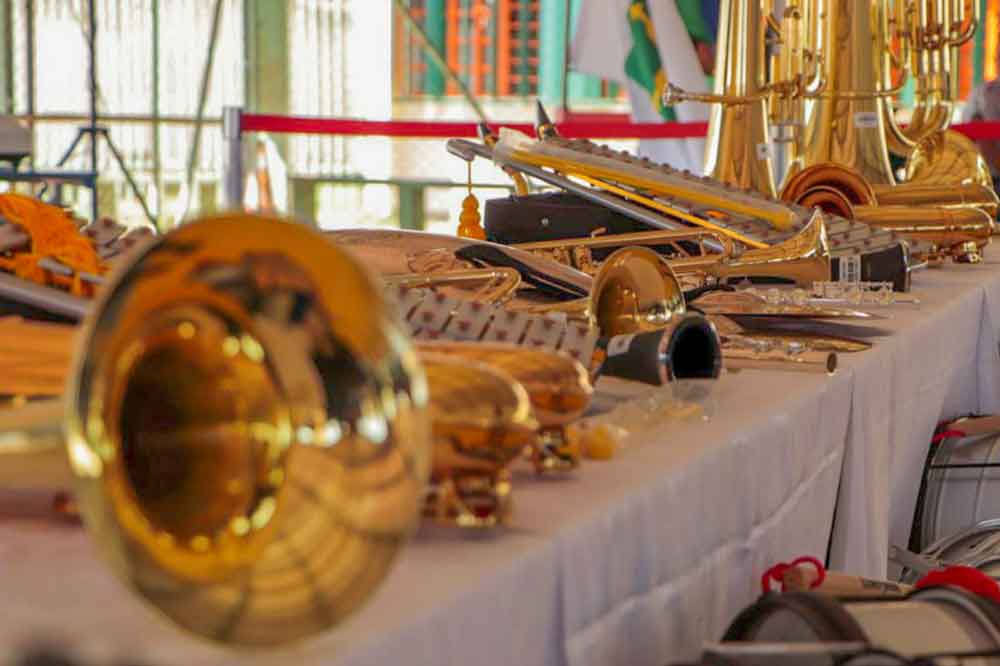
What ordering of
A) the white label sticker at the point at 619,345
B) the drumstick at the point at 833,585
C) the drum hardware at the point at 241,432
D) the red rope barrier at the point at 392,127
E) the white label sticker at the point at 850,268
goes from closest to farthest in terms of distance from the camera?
the drum hardware at the point at 241,432 < the drumstick at the point at 833,585 < the white label sticker at the point at 619,345 < the white label sticker at the point at 850,268 < the red rope barrier at the point at 392,127

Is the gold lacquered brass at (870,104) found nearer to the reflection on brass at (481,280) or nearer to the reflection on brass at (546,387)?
the reflection on brass at (481,280)

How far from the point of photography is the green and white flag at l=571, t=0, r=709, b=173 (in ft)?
16.2

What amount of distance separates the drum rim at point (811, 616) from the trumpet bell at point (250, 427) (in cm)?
31

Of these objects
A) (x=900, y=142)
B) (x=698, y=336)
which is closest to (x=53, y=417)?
(x=698, y=336)

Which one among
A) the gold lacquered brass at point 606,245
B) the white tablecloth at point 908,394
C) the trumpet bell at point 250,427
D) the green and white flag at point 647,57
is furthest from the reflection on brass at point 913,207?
the green and white flag at point 647,57

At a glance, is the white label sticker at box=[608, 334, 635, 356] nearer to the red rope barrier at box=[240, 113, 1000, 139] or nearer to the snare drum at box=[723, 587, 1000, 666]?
the snare drum at box=[723, 587, 1000, 666]

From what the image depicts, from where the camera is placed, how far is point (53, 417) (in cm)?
52

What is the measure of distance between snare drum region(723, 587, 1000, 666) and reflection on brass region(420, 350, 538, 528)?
19 cm

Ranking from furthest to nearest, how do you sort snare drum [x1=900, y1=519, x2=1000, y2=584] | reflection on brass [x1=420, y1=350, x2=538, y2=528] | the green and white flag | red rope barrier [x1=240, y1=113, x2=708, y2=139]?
1. the green and white flag
2. red rope barrier [x1=240, y1=113, x2=708, y2=139]
3. snare drum [x1=900, y1=519, x2=1000, y2=584]
4. reflection on brass [x1=420, y1=350, x2=538, y2=528]

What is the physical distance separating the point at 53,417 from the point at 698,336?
0.61 metres

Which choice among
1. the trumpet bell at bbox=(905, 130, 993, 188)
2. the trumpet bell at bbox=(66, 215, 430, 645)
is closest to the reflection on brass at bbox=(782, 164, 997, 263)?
the trumpet bell at bbox=(905, 130, 993, 188)

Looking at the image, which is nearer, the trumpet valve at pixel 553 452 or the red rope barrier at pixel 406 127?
the trumpet valve at pixel 553 452

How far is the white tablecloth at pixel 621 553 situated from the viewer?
0.57 metres

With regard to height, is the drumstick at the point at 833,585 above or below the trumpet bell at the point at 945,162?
below
